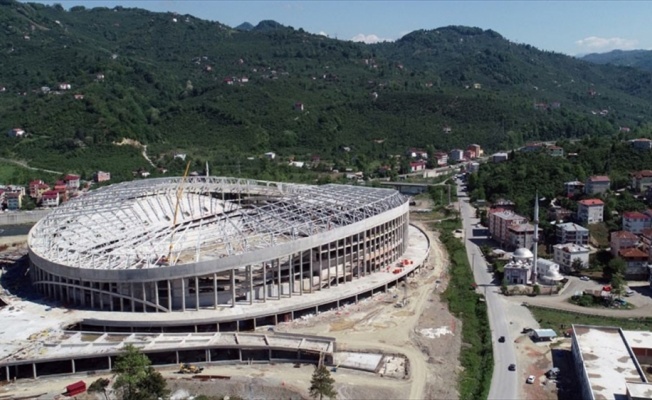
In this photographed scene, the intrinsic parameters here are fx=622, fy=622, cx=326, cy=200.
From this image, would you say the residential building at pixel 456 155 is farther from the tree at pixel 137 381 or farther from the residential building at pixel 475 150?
the tree at pixel 137 381

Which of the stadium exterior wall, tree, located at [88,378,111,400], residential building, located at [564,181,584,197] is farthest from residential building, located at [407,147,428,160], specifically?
tree, located at [88,378,111,400]

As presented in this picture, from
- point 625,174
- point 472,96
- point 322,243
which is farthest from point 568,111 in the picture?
point 322,243

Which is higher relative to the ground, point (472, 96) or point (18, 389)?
point (472, 96)

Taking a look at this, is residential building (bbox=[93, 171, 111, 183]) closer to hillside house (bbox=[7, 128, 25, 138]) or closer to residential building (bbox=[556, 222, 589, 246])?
hillside house (bbox=[7, 128, 25, 138])

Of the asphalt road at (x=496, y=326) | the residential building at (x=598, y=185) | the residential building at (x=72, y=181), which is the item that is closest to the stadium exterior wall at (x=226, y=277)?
the asphalt road at (x=496, y=326)

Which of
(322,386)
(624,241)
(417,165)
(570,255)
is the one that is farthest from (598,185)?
(322,386)

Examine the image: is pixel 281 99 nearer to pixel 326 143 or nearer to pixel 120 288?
pixel 326 143
